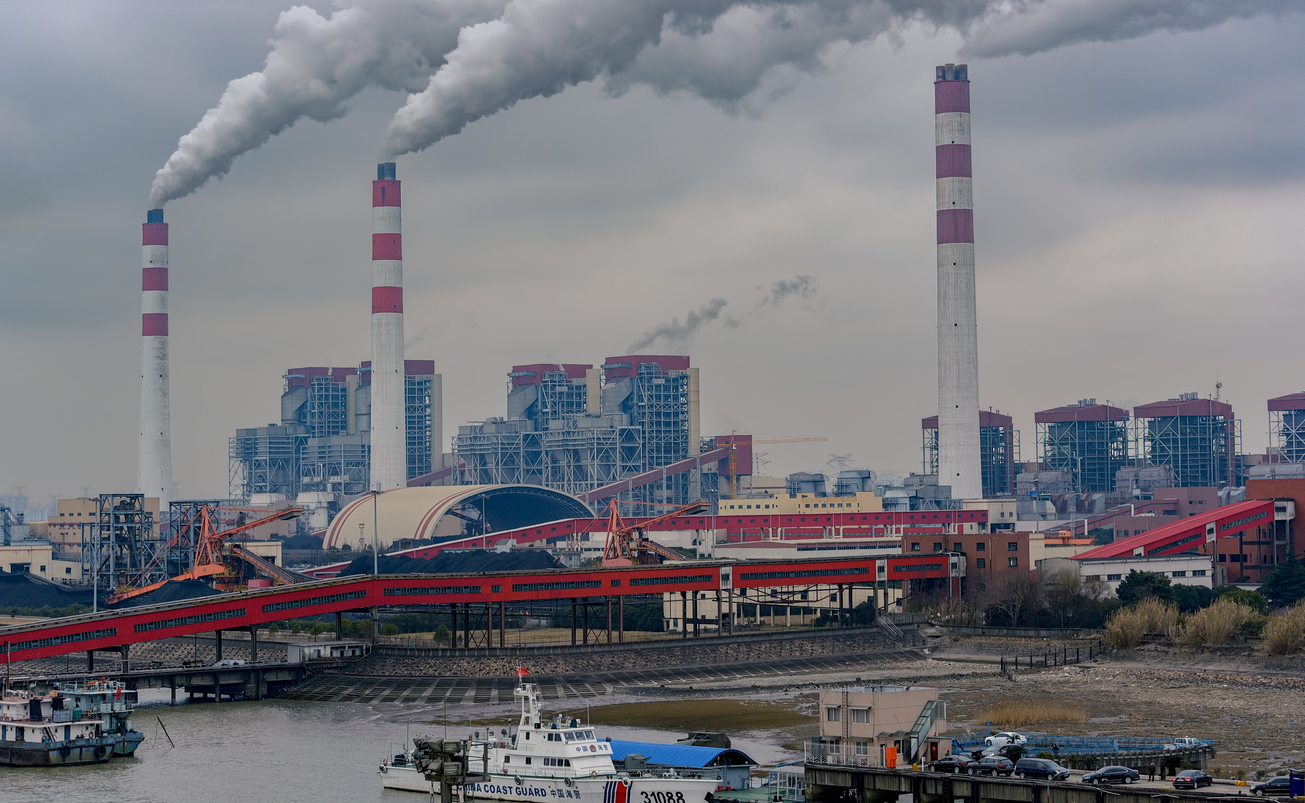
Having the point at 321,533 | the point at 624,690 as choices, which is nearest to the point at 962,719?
the point at 624,690

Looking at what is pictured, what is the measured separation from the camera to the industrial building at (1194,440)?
17362 centimetres

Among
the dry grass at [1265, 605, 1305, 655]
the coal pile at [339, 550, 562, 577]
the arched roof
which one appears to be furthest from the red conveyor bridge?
the arched roof

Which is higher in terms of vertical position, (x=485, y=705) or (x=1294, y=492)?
(x=1294, y=492)

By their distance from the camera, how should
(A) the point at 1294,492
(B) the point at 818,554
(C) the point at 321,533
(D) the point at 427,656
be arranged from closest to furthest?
1. (D) the point at 427,656
2. (A) the point at 1294,492
3. (B) the point at 818,554
4. (C) the point at 321,533

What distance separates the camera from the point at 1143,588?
81500mm

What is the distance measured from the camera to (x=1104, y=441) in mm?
180250

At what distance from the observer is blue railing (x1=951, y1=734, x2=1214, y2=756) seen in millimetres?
41844

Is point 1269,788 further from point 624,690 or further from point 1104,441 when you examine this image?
point 1104,441

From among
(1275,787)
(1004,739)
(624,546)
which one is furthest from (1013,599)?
(1275,787)

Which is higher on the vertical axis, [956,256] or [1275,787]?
[956,256]

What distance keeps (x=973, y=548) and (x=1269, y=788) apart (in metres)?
61.3

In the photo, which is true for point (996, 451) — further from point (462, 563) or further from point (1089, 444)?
point (462, 563)

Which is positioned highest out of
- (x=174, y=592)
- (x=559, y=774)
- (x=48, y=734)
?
(x=174, y=592)

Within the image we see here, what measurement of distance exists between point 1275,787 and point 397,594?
46834 millimetres
